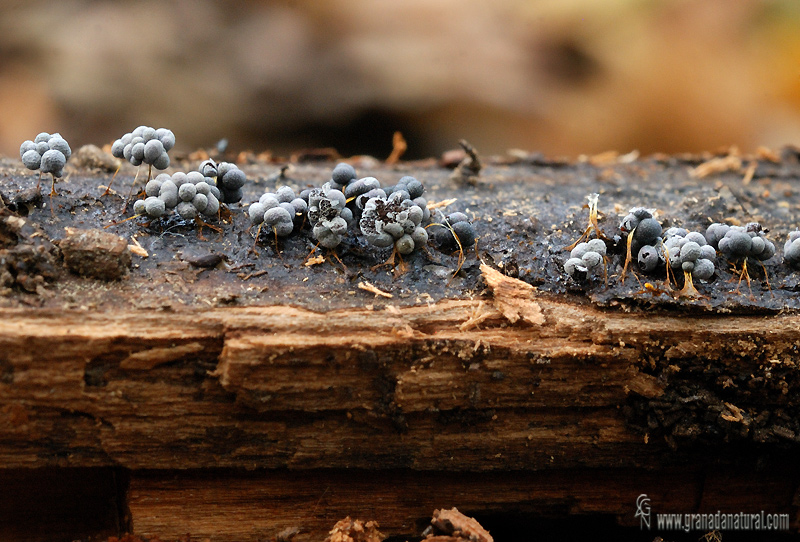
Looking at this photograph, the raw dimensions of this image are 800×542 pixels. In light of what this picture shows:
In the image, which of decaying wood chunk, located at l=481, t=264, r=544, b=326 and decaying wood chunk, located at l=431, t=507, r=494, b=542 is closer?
decaying wood chunk, located at l=431, t=507, r=494, b=542

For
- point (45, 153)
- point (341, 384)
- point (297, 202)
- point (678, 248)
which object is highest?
point (45, 153)

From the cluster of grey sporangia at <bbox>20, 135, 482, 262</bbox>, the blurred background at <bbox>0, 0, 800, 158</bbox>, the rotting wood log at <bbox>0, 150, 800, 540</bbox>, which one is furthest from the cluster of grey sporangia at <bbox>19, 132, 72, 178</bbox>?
the blurred background at <bbox>0, 0, 800, 158</bbox>

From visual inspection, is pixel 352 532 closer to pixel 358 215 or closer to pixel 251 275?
pixel 251 275

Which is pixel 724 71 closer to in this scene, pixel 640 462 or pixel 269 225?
pixel 640 462

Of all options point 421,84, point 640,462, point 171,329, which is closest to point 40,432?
point 171,329

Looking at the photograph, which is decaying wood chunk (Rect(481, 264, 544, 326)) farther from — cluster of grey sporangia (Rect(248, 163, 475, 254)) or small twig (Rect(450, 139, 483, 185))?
small twig (Rect(450, 139, 483, 185))

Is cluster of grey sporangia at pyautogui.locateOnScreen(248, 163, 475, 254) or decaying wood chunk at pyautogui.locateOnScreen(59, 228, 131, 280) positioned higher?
cluster of grey sporangia at pyautogui.locateOnScreen(248, 163, 475, 254)

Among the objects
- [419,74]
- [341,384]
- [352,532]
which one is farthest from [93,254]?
[419,74]
